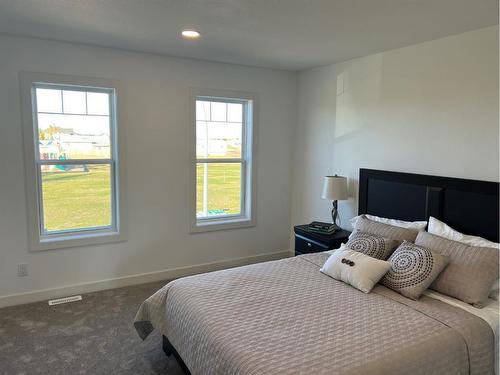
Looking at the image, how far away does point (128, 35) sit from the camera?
315 cm

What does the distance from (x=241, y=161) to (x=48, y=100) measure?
7.06 ft

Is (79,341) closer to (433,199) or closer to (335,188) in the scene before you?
(335,188)

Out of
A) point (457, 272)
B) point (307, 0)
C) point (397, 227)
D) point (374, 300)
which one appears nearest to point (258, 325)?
point (374, 300)

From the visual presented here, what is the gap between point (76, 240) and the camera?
3.68 meters

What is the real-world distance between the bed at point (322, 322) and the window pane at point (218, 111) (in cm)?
204

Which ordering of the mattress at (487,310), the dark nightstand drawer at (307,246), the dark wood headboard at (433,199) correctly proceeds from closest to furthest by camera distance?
the mattress at (487,310), the dark wood headboard at (433,199), the dark nightstand drawer at (307,246)

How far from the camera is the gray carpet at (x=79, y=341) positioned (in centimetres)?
259

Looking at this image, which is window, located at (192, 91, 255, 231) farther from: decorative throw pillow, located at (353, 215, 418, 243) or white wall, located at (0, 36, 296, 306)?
decorative throw pillow, located at (353, 215, 418, 243)

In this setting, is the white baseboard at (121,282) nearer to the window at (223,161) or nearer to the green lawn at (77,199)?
the window at (223,161)

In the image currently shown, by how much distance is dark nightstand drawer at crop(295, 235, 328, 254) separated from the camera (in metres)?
3.75

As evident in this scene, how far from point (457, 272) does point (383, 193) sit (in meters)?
1.19

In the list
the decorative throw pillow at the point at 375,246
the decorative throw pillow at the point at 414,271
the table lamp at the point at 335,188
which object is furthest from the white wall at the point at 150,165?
the decorative throw pillow at the point at 414,271

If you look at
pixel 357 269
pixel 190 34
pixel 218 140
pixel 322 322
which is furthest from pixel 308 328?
pixel 218 140

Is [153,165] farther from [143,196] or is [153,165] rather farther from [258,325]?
[258,325]
